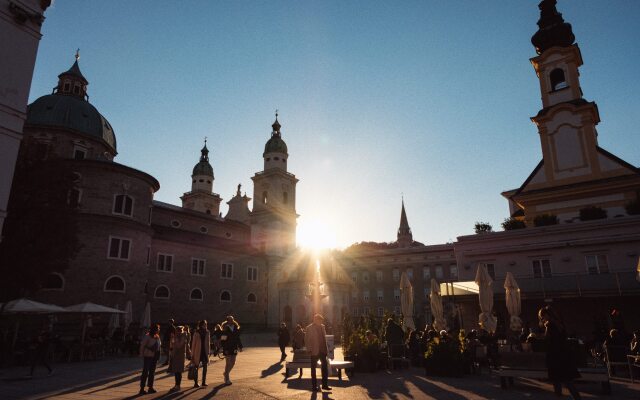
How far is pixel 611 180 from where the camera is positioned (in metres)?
27.2

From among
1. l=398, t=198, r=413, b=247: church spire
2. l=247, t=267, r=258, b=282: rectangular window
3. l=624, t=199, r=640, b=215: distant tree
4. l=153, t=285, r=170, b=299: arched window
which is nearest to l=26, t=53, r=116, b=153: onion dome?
l=153, t=285, r=170, b=299: arched window

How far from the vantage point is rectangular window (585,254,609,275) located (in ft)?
73.1

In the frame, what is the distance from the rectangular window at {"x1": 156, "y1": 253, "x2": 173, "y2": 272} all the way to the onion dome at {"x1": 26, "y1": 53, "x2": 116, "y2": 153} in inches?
520

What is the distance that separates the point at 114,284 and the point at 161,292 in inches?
276

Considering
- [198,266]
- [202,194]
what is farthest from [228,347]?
[202,194]

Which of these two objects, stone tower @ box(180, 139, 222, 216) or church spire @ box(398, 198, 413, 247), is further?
church spire @ box(398, 198, 413, 247)

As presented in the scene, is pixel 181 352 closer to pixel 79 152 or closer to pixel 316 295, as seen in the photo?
pixel 316 295

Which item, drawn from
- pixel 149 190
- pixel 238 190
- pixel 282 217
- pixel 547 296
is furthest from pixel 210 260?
pixel 547 296

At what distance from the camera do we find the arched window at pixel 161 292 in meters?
35.5

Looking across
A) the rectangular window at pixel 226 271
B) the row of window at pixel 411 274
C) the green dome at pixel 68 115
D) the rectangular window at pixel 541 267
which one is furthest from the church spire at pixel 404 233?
the green dome at pixel 68 115

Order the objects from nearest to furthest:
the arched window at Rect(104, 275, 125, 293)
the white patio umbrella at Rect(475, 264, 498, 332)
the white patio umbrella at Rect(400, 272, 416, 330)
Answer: the white patio umbrella at Rect(475, 264, 498, 332) < the white patio umbrella at Rect(400, 272, 416, 330) < the arched window at Rect(104, 275, 125, 293)

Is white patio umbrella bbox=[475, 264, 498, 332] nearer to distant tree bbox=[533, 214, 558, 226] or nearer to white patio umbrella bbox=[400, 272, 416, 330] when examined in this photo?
white patio umbrella bbox=[400, 272, 416, 330]

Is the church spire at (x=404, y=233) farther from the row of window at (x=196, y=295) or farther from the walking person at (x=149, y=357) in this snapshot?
the walking person at (x=149, y=357)

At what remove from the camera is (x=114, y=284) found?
29.3 m
